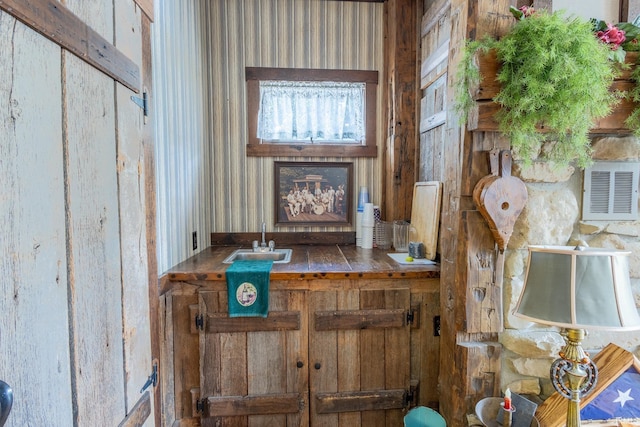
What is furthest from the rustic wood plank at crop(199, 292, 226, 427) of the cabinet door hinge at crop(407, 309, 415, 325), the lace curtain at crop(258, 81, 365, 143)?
the lace curtain at crop(258, 81, 365, 143)

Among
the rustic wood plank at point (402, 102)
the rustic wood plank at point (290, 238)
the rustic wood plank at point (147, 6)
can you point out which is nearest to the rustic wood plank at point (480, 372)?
the rustic wood plank at point (402, 102)

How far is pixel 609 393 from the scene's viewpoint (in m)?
1.15

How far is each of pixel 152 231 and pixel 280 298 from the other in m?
0.75

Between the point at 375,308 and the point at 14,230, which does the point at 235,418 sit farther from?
the point at 14,230

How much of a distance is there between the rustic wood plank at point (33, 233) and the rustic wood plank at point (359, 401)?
4.20ft

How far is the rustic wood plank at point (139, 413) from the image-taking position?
0.89 meters

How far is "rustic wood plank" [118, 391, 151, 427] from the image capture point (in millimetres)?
885

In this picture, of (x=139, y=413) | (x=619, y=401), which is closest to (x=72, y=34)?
(x=139, y=413)

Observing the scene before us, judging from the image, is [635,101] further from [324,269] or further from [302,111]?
[302,111]

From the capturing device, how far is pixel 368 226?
7.52 feet

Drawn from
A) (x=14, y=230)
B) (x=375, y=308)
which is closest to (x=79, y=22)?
(x=14, y=230)

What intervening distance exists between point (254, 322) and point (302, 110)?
5.04ft

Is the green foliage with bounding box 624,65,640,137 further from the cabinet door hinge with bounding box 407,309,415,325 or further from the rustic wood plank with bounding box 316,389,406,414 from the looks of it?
the rustic wood plank with bounding box 316,389,406,414

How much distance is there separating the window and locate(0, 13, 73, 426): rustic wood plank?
5.72 feet
